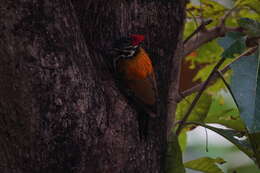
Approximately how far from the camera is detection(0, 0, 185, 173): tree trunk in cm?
126

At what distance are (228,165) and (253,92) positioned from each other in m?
3.40

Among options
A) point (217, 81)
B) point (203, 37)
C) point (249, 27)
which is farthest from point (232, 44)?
point (217, 81)

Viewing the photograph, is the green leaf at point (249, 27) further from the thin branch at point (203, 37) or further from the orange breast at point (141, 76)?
the thin branch at point (203, 37)

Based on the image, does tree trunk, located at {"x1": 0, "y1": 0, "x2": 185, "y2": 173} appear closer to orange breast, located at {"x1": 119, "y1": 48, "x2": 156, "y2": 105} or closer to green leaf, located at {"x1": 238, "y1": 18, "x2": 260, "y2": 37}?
orange breast, located at {"x1": 119, "y1": 48, "x2": 156, "y2": 105}

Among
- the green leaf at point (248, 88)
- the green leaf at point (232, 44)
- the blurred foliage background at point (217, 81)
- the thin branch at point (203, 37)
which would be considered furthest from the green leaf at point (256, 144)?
the thin branch at point (203, 37)

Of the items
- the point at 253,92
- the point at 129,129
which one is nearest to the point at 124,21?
the point at 129,129

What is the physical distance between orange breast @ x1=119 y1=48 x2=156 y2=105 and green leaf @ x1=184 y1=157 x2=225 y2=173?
41 centimetres

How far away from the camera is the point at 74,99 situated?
1.34 meters

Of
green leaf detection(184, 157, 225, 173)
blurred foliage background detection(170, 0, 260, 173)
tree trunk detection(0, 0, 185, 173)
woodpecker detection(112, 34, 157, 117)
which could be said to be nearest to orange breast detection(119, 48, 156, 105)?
woodpecker detection(112, 34, 157, 117)

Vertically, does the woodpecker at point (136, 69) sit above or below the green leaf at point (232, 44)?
below

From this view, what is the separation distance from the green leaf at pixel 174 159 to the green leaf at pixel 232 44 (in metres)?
0.40

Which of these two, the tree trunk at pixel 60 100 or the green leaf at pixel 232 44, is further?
the green leaf at pixel 232 44

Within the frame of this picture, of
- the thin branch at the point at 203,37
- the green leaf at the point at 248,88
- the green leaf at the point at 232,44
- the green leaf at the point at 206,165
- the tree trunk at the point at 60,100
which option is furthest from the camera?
the thin branch at the point at 203,37

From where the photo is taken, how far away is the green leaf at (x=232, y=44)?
5.01ft
